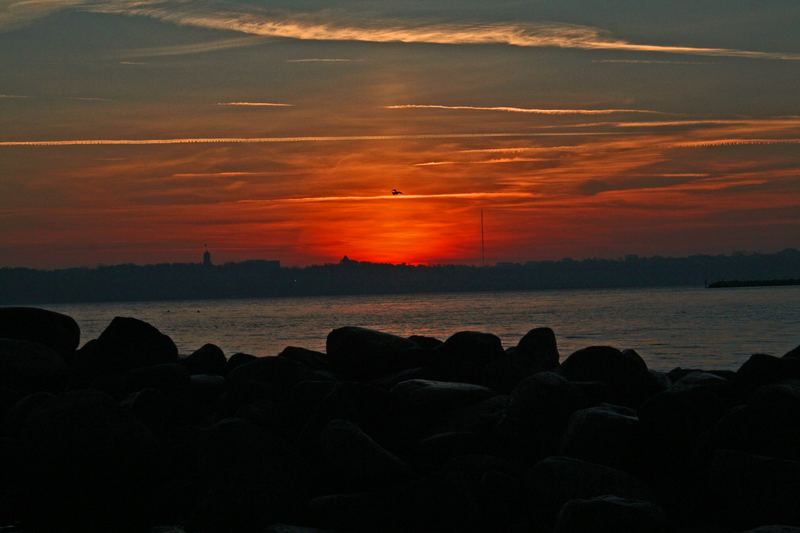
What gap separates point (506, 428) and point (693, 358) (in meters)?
25.4

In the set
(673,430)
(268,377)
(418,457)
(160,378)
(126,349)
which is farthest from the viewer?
(126,349)

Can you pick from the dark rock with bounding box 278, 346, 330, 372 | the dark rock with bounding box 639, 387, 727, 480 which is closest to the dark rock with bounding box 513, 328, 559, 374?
the dark rock with bounding box 278, 346, 330, 372

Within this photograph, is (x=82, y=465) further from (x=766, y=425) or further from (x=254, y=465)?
(x=766, y=425)

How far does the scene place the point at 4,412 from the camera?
14992 millimetres

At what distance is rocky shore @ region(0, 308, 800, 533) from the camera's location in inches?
420

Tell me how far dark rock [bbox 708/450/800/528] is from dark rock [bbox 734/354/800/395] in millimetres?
3353

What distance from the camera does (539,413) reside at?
12992 millimetres

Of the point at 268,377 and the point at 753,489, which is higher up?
the point at 268,377

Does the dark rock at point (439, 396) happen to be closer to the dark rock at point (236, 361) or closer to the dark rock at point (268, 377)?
the dark rock at point (268, 377)

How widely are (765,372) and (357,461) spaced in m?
6.02

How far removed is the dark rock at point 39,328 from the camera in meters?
18.1

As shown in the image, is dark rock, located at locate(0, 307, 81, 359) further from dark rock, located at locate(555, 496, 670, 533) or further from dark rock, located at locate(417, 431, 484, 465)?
dark rock, located at locate(555, 496, 670, 533)

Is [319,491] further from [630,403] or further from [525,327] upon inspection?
[525,327]

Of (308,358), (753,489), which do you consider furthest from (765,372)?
(308,358)
